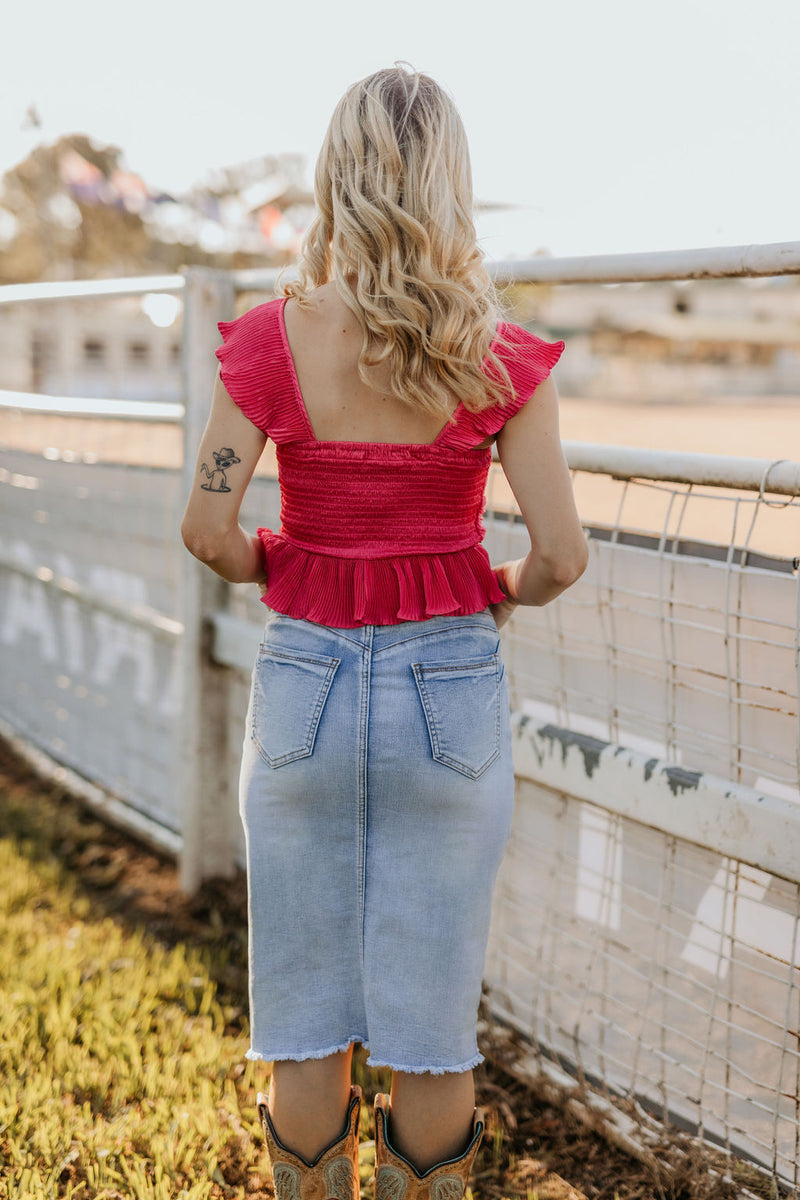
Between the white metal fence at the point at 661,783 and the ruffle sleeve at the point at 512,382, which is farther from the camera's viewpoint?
the white metal fence at the point at 661,783

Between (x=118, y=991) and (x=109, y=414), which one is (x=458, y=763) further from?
(x=109, y=414)

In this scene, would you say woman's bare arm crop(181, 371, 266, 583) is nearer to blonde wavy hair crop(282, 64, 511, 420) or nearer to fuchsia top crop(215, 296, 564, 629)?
fuchsia top crop(215, 296, 564, 629)

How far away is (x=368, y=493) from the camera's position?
5.38 ft

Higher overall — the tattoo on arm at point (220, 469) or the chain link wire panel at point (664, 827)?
the tattoo on arm at point (220, 469)

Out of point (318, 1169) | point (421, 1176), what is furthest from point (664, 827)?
point (318, 1169)

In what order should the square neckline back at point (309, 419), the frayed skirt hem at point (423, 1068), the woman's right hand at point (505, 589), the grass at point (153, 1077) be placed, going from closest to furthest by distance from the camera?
the square neckline back at point (309, 419) → the frayed skirt hem at point (423, 1068) → the woman's right hand at point (505, 589) → the grass at point (153, 1077)

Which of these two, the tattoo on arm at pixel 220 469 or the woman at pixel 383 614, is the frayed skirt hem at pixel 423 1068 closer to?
the woman at pixel 383 614

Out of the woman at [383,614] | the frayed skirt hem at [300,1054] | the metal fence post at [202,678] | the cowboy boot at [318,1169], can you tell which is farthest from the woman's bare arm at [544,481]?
the metal fence post at [202,678]

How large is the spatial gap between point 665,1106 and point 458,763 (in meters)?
1.23

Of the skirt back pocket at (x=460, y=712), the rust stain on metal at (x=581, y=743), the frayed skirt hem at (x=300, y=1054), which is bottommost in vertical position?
the frayed skirt hem at (x=300, y=1054)

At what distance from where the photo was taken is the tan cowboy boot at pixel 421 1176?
174cm

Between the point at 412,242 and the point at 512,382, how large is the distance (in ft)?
0.83

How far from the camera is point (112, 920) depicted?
139 inches

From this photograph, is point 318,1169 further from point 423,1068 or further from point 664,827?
point 664,827
